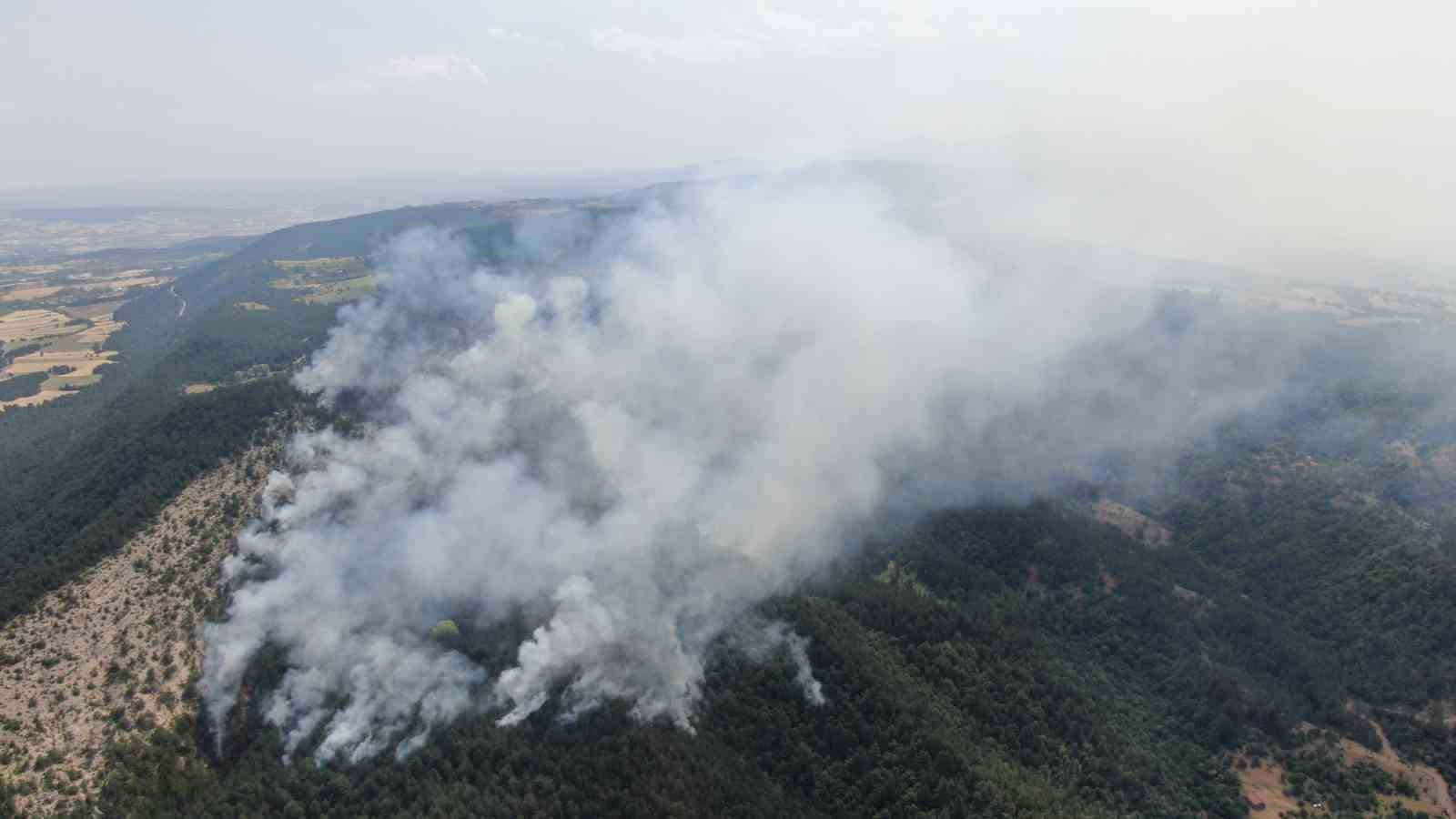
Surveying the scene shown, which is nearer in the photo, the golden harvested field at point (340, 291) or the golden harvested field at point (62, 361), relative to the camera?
the golden harvested field at point (62, 361)

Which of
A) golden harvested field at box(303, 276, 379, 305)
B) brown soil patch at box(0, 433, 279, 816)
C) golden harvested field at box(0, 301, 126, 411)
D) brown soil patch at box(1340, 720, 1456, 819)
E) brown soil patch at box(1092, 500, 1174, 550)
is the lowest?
brown soil patch at box(1340, 720, 1456, 819)

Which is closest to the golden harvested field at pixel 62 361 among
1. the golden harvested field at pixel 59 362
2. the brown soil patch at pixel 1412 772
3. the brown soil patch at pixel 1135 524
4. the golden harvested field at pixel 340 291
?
the golden harvested field at pixel 59 362

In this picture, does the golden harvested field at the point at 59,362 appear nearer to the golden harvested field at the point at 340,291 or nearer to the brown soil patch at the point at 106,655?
the golden harvested field at the point at 340,291

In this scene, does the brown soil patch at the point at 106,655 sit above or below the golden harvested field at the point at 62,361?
below

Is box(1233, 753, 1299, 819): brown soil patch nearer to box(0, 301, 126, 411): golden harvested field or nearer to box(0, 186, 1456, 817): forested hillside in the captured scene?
box(0, 186, 1456, 817): forested hillside

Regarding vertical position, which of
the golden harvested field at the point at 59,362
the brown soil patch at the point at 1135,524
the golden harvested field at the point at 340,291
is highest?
the golden harvested field at the point at 340,291

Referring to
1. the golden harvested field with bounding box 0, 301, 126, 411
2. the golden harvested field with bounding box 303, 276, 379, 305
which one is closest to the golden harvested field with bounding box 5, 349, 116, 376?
the golden harvested field with bounding box 0, 301, 126, 411

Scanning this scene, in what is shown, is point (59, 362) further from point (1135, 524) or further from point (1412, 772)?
point (1412, 772)
